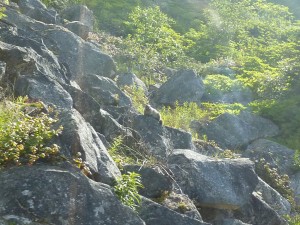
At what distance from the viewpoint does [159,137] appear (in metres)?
11.2

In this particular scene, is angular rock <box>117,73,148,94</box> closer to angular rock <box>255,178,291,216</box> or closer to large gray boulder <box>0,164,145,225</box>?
angular rock <box>255,178,291,216</box>

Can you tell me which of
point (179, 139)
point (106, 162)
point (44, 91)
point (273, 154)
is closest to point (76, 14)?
point (273, 154)

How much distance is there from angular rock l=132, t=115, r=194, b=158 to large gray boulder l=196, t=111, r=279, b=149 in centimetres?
529

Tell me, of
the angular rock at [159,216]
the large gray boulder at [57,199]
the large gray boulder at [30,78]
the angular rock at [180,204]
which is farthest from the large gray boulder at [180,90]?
the large gray boulder at [57,199]

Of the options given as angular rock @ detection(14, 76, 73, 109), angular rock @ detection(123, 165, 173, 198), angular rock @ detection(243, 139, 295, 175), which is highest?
angular rock @ detection(14, 76, 73, 109)

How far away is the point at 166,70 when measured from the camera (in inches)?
950

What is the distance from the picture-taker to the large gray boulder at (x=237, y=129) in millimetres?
17888

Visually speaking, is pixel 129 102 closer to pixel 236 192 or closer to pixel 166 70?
pixel 236 192

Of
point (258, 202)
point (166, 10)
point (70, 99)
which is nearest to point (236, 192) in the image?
point (258, 202)

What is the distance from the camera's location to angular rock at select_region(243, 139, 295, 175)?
16.0 metres

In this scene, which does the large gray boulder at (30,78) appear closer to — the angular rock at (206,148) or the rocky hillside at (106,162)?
the rocky hillside at (106,162)

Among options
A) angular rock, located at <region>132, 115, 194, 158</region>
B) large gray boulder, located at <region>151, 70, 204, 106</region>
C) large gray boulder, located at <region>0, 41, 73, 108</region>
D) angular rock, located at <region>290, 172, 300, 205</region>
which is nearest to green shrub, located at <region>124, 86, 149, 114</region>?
large gray boulder, located at <region>151, 70, 204, 106</region>

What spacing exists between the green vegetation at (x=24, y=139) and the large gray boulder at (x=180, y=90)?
12360 millimetres

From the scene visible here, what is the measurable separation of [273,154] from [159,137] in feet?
22.8
